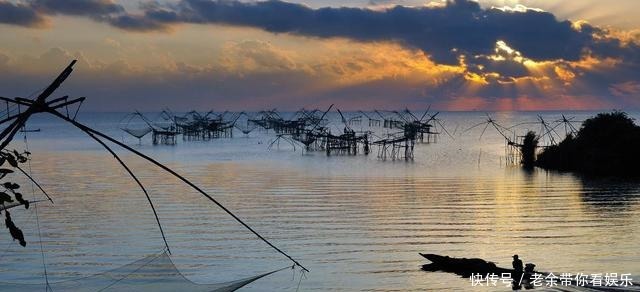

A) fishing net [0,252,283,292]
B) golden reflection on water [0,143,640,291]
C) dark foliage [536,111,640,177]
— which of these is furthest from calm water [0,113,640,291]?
fishing net [0,252,283,292]

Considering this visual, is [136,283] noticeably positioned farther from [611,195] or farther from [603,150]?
[603,150]

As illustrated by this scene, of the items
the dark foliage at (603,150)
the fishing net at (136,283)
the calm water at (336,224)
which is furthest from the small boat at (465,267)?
the dark foliage at (603,150)

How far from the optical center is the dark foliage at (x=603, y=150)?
26459mm

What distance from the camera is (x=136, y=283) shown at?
6891mm

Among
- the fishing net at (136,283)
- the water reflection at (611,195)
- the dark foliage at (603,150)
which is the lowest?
the water reflection at (611,195)

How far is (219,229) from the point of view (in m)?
14.7

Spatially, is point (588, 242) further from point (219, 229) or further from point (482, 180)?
point (482, 180)

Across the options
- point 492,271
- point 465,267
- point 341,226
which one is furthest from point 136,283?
point 341,226

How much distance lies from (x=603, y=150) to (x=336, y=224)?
1647 cm

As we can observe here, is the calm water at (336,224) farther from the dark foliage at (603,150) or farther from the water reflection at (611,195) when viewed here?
the dark foliage at (603,150)

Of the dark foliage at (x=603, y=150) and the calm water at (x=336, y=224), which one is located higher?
the dark foliage at (x=603, y=150)

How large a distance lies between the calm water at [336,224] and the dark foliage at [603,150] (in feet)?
5.48

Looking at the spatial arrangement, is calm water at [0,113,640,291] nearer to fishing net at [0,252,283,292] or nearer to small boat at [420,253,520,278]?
small boat at [420,253,520,278]

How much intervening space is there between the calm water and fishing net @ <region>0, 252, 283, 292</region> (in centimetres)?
299
